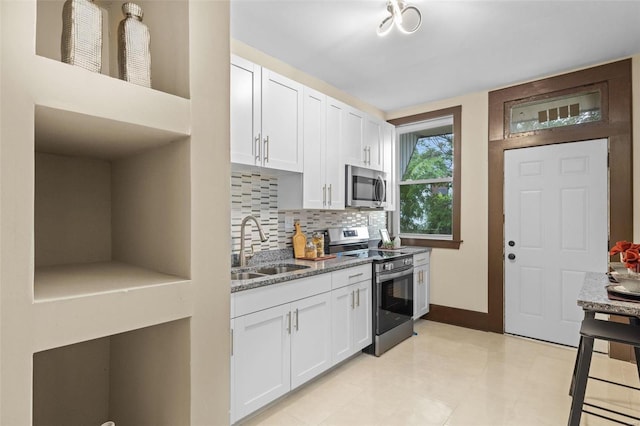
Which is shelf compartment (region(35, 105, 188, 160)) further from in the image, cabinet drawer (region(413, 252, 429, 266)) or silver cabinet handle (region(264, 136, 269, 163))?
cabinet drawer (region(413, 252, 429, 266))

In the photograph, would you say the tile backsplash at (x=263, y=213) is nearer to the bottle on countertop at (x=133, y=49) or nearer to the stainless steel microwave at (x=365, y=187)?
the stainless steel microwave at (x=365, y=187)

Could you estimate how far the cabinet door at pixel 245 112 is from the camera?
229cm

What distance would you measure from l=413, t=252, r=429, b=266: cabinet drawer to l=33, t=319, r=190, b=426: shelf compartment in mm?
3311

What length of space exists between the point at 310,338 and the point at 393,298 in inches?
45.8

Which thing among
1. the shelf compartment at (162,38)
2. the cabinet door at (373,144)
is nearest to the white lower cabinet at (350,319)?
the cabinet door at (373,144)

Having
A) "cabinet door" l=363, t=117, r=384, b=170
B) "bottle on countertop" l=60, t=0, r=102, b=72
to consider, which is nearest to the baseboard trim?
"cabinet door" l=363, t=117, r=384, b=170

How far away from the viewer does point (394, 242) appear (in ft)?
13.3

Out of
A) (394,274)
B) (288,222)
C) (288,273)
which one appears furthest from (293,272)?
(394,274)

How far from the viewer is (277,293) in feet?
7.19

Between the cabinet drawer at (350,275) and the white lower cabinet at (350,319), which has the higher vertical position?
the cabinet drawer at (350,275)

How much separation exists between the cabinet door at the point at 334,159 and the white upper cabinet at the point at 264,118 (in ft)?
1.26

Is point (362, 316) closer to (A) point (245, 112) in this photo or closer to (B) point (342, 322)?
(B) point (342, 322)

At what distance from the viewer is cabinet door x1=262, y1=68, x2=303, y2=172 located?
251 centimetres

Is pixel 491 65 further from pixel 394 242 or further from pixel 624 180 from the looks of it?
pixel 394 242
